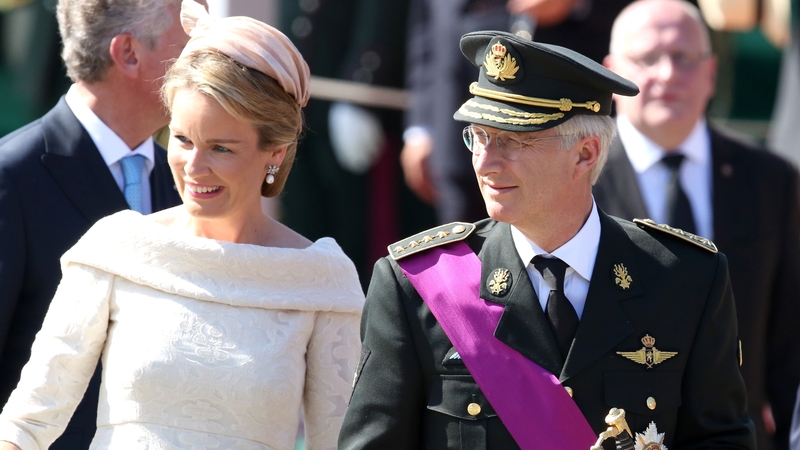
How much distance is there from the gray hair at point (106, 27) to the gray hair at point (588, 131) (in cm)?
157

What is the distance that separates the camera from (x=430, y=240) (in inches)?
133

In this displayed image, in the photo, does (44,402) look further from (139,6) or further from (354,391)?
(139,6)

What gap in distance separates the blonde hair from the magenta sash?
1.88 feet

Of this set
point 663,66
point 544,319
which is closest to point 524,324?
point 544,319

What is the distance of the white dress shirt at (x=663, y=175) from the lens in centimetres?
528

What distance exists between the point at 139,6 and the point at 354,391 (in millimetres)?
1642

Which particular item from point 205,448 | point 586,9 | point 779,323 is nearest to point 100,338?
point 205,448

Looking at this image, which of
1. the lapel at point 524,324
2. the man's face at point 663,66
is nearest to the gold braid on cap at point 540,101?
the lapel at point 524,324

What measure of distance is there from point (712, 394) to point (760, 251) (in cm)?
202

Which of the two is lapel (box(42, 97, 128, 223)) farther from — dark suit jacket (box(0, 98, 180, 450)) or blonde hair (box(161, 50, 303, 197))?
blonde hair (box(161, 50, 303, 197))

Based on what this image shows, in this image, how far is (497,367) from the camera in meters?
3.16

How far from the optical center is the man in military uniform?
3143mm

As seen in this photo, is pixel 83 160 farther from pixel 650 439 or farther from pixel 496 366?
pixel 650 439

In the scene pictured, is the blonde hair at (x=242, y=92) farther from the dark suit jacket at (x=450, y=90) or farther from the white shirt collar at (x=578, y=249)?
the dark suit jacket at (x=450, y=90)
